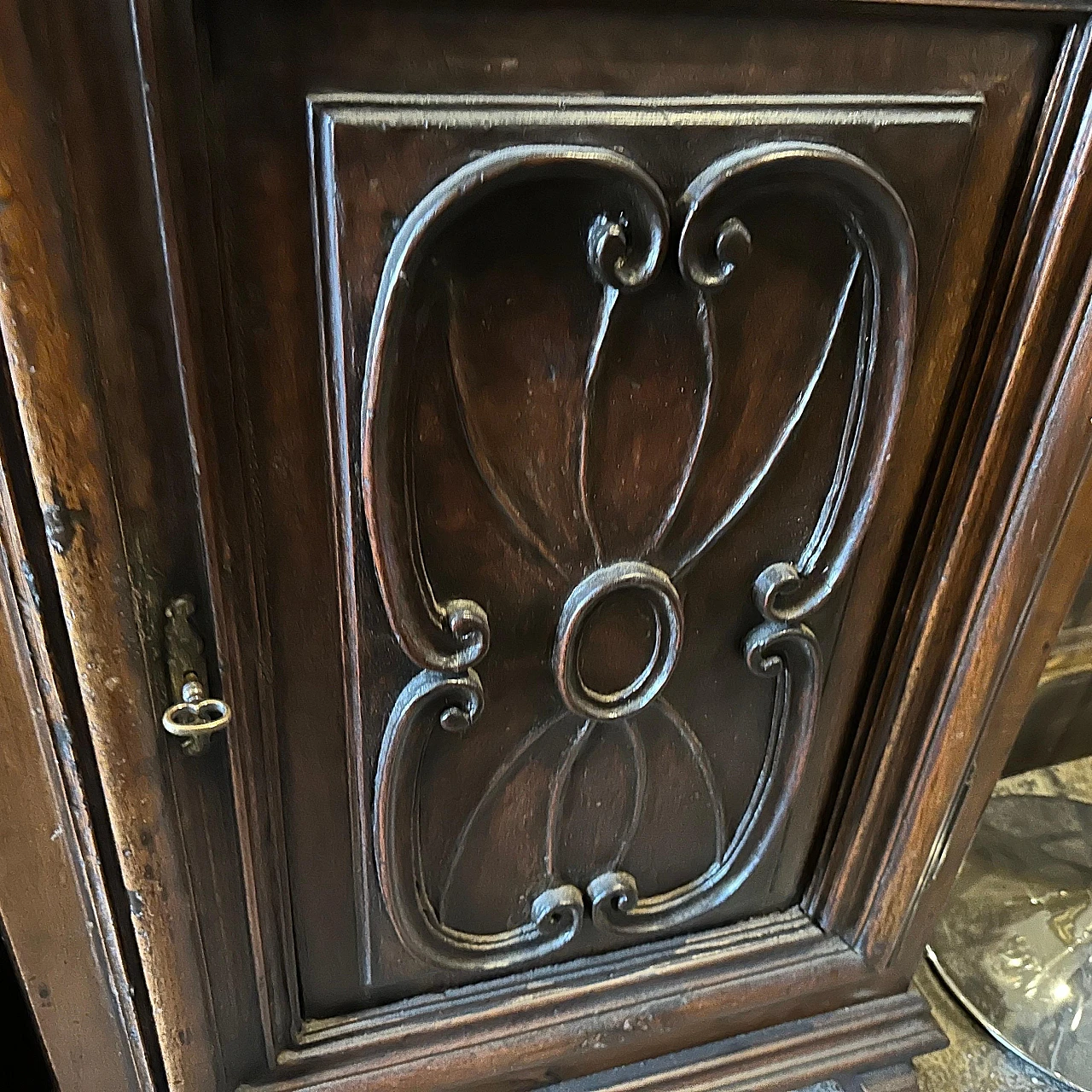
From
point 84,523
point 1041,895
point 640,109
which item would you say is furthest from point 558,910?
point 1041,895

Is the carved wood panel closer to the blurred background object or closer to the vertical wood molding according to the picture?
the vertical wood molding

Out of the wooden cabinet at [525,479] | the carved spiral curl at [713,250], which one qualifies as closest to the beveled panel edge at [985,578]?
the wooden cabinet at [525,479]

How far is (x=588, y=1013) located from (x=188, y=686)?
1.65 ft

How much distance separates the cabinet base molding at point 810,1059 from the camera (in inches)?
34.4

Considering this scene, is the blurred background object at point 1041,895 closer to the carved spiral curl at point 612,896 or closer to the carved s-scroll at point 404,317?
the carved spiral curl at point 612,896

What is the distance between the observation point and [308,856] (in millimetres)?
682

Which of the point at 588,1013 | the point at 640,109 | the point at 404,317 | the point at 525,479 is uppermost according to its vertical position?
the point at 640,109

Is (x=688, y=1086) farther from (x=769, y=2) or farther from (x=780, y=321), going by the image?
(x=769, y=2)

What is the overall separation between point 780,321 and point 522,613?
25cm

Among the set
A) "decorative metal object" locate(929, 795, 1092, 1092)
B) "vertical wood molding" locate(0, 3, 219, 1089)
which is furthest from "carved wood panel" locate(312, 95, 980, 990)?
"decorative metal object" locate(929, 795, 1092, 1092)

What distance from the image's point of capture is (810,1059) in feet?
2.99

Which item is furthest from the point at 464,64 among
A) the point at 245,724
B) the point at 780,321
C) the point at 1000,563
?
the point at 1000,563

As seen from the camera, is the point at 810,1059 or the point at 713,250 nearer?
the point at 713,250

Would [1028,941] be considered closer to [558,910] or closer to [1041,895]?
[1041,895]
